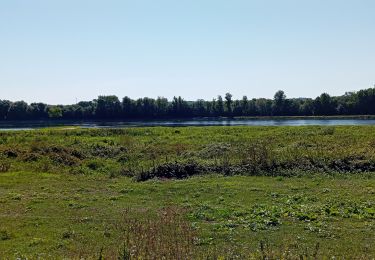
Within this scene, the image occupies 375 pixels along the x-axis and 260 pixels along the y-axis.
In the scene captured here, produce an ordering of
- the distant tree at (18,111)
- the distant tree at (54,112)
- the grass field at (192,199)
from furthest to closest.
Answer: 1. the distant tree at (18,111)
2. the distant tree at (54,112)
3. the grass field at (192,199)

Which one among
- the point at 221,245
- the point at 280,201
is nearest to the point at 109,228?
the point at 221,245

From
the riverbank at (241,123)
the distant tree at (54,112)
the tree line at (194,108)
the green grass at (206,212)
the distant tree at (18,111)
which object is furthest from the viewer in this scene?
the distant tree at (18,111)

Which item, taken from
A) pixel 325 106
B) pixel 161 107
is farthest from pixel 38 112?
pixel 325 106

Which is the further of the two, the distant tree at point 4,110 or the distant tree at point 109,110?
the distant tree at point 109,110

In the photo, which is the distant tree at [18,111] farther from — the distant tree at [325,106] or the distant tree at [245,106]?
the distant tree at [325,106]

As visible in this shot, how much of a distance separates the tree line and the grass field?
103679 mm

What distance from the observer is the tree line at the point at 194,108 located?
459 feet

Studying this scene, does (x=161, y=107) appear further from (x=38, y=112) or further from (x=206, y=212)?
(x=206, y=212)

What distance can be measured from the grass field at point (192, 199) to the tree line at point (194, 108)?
340 ft

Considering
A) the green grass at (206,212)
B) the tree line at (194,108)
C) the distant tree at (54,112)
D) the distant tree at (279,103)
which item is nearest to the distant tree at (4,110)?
the tree line at (194,108)

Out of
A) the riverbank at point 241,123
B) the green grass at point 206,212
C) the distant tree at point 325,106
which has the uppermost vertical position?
the distant tree at point 325,106

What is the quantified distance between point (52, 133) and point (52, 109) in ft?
322

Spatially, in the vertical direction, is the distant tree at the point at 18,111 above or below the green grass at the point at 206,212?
above

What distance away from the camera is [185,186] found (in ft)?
81.3
